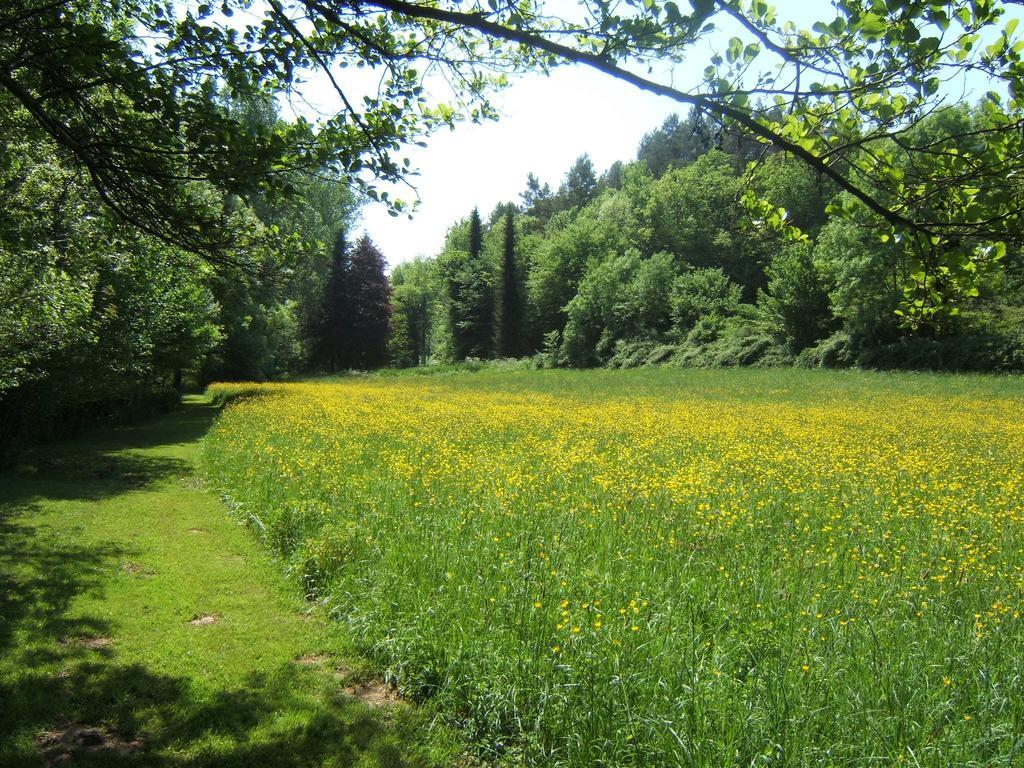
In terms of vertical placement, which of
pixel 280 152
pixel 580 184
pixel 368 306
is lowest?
pixel 280 152

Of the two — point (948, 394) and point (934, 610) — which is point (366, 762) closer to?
point (934, 610)

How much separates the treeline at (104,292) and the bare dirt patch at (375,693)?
347cm

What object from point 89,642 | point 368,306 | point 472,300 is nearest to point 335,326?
point 368,306

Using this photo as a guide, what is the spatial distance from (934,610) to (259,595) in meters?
5.85

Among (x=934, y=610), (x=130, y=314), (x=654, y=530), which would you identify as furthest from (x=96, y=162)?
(x=130, y=314)

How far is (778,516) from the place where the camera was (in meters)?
7.09

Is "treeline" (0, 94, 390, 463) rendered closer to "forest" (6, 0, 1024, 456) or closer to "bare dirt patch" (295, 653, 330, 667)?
"forest" (6, 0, 1024, 456)

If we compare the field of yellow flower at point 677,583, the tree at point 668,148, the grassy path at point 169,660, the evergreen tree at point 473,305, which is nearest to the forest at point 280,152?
the field of yellow flower at point 677,583

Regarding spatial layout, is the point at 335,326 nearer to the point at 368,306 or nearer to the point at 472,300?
the point at 368,306

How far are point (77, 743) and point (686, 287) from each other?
49.3 meters

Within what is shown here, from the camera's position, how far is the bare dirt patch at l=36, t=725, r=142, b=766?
11.9 feet

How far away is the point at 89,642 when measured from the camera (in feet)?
16.6

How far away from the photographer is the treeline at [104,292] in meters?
5.78

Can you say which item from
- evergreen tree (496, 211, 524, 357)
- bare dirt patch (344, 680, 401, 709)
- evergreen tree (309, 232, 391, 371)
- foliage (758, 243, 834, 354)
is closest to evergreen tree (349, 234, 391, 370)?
evergreen tree (309, 232, 391, 371)
